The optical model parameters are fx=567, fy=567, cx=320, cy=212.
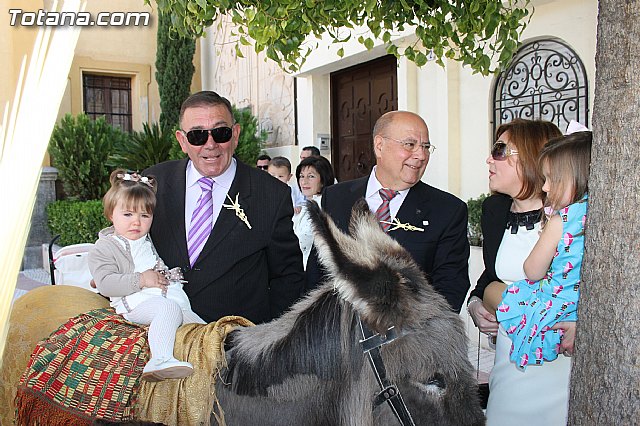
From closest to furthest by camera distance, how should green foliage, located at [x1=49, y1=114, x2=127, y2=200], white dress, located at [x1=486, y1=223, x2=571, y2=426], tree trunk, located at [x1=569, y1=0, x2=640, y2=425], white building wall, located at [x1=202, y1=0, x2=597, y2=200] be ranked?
tree trunk, located at [x1=569, y1=0, x2=640, y2=425] → white dress, located at [x1=486, y1=223, x2=571, y2=426] → white building wall, located at [x1=202, y1=0, x2=597, y2=200] → green foliage, located at [x1=49, y1=114, x2=127, y2=200]

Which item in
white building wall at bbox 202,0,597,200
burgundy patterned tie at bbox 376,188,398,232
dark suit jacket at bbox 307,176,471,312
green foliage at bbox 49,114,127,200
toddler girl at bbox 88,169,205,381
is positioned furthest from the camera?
green foliage at bbox 49,114,127,200

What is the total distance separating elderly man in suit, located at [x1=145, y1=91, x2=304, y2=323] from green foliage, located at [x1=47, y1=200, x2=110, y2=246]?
9857mm

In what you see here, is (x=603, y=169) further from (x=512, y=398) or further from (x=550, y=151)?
(x=512, y=398)

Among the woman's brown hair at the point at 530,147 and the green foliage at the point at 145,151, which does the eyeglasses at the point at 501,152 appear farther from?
the green foliage at the point at 145,151

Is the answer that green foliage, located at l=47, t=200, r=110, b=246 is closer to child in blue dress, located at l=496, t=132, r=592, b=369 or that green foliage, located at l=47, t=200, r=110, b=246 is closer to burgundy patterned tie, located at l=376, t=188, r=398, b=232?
burgundy patterned tie, located at l=376, t=188, r=398, b=232

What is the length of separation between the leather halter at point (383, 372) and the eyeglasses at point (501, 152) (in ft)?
5.31

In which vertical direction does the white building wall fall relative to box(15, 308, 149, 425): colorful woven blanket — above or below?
above

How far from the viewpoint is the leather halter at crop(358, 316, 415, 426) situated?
1.56 metres

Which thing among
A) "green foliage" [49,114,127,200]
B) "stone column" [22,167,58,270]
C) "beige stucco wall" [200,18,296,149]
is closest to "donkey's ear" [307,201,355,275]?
"beige stucco wall" [200,18,296,149]

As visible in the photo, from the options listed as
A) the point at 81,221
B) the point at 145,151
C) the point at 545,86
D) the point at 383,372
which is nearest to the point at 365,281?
the point at 383,372

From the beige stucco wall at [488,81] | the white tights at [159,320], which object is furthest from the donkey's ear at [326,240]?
the beige stucco wall at [488,81]

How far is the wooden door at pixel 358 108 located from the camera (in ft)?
31.3

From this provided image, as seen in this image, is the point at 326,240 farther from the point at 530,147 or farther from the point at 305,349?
the point at 530,147

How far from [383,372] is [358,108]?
9045 millimetres
